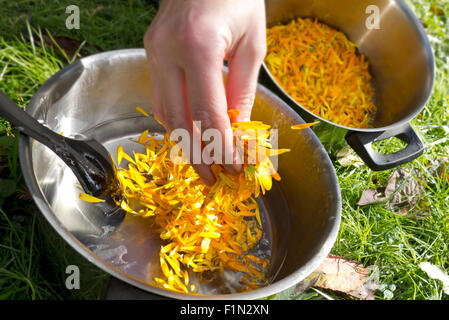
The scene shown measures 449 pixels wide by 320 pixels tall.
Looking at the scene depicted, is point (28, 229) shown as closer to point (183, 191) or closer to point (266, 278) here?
point (183, 191)

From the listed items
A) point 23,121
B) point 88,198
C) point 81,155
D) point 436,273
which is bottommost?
point 436,273

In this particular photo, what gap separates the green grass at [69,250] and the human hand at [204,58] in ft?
1.37

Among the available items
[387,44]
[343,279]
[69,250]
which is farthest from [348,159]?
[69,250]

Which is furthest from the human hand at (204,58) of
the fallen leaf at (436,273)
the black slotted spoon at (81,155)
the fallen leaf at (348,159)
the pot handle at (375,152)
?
the fallen leaf at (436,273)

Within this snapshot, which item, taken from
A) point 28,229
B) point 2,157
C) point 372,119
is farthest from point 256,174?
point 372,119

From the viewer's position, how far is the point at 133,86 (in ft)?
5.06

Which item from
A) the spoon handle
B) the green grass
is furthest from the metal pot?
the spoon handle

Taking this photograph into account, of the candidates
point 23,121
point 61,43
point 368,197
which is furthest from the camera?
point 61,43

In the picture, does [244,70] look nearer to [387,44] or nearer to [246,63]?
[246,63]

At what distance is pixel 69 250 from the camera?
3.18 ft

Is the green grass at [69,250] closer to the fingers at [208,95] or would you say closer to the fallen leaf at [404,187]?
the fallen leaf at [404,187]

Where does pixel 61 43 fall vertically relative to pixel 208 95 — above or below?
below

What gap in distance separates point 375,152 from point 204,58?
919 millimetres

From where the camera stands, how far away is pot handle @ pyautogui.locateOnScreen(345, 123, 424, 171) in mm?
1525
